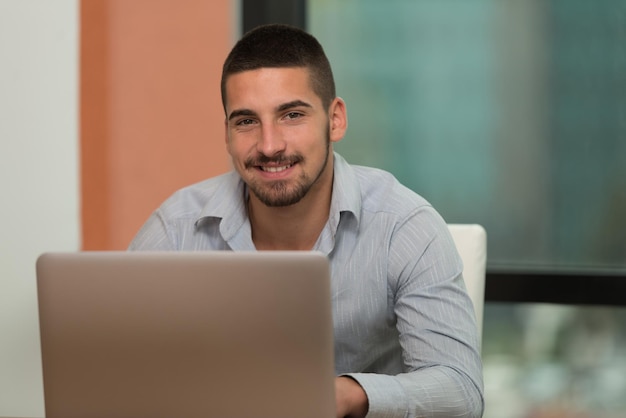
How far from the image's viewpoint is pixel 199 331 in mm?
894

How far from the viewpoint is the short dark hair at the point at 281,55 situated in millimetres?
1510

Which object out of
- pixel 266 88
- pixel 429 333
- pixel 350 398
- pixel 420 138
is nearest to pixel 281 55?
pixel 266 88

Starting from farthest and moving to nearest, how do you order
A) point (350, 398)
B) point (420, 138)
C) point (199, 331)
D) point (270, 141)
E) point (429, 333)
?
point (420, 138) < point (270, 141) < point (429, 333) < point (350, 398) < point (199, 331)

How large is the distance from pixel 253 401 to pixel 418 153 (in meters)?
1.56

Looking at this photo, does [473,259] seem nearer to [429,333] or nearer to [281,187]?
[429,333]

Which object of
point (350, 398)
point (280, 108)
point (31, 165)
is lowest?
point (350, 398)

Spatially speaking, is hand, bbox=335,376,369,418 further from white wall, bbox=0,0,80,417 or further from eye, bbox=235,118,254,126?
white wall, bbox=0,0,80,417

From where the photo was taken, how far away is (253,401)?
898 millimetres

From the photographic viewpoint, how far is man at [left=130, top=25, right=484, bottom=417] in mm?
1387

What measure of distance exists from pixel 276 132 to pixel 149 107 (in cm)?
98

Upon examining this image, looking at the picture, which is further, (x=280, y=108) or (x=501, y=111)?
(x=501, y=111)

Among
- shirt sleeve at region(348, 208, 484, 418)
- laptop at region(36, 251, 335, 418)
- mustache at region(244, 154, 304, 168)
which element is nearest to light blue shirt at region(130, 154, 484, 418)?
shirt sleeve at region(348, 208, 484, 418)

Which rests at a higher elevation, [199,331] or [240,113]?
[240,113]

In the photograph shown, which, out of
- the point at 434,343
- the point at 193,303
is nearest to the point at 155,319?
the point at 193,303
